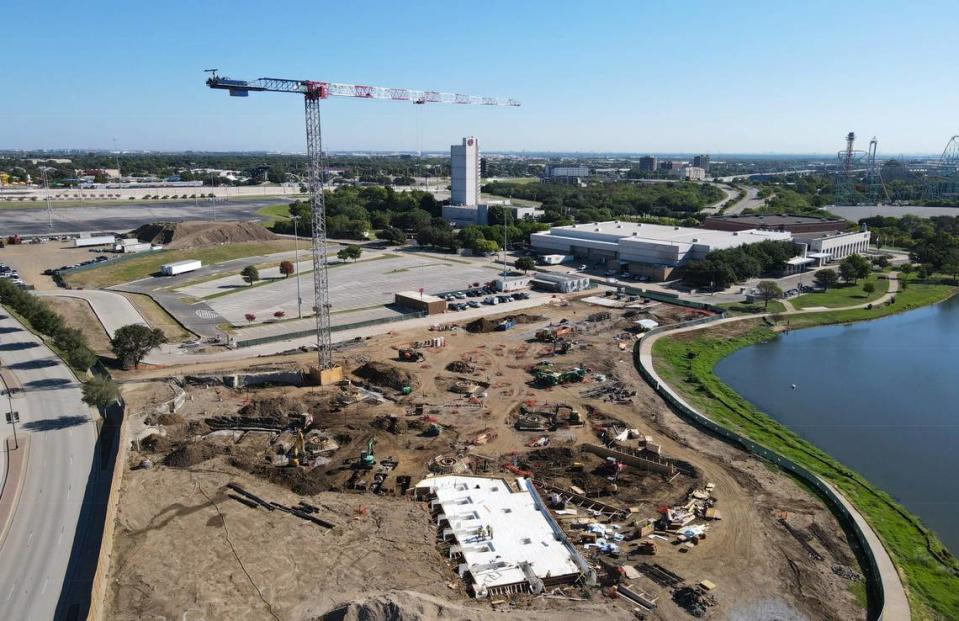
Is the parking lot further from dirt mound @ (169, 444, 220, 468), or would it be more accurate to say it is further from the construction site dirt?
dirt mound @ (169, 444, 220, 468)

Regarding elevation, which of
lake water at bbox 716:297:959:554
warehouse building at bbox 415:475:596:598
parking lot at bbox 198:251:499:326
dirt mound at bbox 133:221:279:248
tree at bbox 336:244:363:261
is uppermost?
dirt mound at bbox 133:221:279:248

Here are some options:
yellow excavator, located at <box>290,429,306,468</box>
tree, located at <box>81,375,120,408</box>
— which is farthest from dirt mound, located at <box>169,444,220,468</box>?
tree, located at <box>81,375,120,408</box>

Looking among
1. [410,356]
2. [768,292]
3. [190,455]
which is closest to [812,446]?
[410,356]

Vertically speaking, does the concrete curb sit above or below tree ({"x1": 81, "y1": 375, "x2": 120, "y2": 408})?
below

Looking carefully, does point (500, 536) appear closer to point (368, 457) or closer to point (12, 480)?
point (368, 457)

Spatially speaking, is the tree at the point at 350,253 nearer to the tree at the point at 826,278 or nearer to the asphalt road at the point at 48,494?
the asphalt road at the point at 48,494

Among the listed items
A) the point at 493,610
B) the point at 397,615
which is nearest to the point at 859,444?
the point at 493,610

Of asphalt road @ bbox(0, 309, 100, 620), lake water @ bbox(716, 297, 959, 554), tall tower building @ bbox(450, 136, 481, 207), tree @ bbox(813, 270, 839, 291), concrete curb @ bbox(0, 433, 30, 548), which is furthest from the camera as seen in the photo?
tall tower building @ bbox(450, 136, 481, 207)
